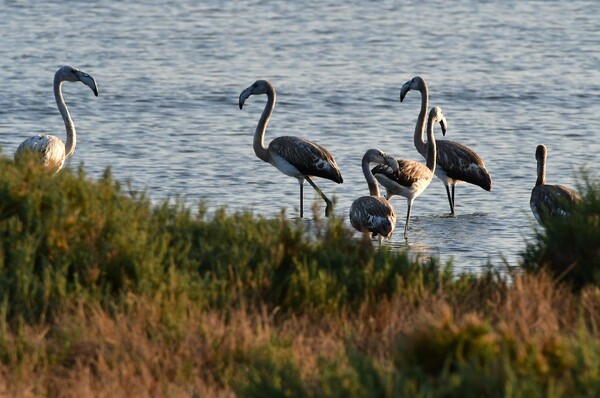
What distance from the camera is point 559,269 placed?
8.16m

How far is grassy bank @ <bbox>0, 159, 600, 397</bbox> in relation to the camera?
222 inches

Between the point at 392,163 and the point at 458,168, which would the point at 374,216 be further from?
the point at 458,168

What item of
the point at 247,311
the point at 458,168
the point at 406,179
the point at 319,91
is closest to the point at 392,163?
the point at 406,179

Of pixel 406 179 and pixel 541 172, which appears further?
pixel 406 179

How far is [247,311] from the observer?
24.7 ft

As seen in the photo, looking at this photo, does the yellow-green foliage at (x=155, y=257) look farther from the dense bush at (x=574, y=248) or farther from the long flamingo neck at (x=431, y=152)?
the long flamingo neck at (x=431, y=152)

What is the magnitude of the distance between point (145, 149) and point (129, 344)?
10.4 metres

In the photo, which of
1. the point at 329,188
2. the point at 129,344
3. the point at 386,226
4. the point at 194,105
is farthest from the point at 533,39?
the point at 129,344

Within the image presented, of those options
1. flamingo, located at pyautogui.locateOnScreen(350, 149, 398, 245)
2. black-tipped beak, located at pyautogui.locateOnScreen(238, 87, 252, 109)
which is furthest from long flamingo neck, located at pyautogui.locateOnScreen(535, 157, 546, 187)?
black-tipped beak, located at pyautogui.locateOnScreen(238, 87, 252, 109)

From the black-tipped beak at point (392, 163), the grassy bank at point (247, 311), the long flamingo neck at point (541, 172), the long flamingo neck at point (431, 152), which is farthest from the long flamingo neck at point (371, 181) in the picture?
the grassy bank at point (247, 311)

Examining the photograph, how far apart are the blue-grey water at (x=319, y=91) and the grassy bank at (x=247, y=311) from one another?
214 cm

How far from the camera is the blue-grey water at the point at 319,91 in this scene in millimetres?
15125

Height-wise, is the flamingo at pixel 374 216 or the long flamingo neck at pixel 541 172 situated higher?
the long flamingo neck at pixel 541 172

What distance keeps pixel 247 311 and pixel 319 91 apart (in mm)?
14178
